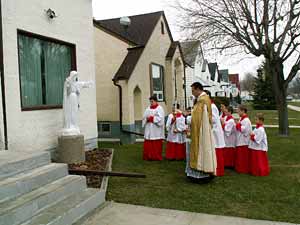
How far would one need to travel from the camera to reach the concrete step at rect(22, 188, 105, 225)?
13.7 ft

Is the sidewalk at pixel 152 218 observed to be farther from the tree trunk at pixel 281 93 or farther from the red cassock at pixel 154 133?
the tree trunk at pixel 281 93

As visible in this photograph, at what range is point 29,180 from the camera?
4.77 meters

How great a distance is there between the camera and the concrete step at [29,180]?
4363 mm

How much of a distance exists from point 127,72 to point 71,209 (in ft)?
31.1

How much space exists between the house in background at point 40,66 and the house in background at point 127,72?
3473 mm

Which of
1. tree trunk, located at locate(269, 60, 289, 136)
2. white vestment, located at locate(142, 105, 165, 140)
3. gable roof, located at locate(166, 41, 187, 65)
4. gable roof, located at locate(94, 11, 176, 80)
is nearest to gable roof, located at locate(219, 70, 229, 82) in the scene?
gable roof, located at locate(166, 41, 187, 65)

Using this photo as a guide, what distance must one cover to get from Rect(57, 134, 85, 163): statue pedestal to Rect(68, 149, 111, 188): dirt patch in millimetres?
159

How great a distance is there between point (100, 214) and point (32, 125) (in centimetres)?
355

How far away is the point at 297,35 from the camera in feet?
46.6

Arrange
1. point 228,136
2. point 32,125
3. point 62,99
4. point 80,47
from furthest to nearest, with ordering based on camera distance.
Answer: point 80,47, point 62,99, point 228,136, point 32,125

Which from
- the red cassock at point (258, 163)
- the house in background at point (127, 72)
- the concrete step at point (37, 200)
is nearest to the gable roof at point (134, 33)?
the house in background at point (127, 72)

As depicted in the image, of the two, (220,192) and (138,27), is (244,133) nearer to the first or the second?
(220,192)

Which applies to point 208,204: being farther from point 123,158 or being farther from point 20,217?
point 123,158

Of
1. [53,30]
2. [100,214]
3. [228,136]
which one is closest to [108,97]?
[53,30]
